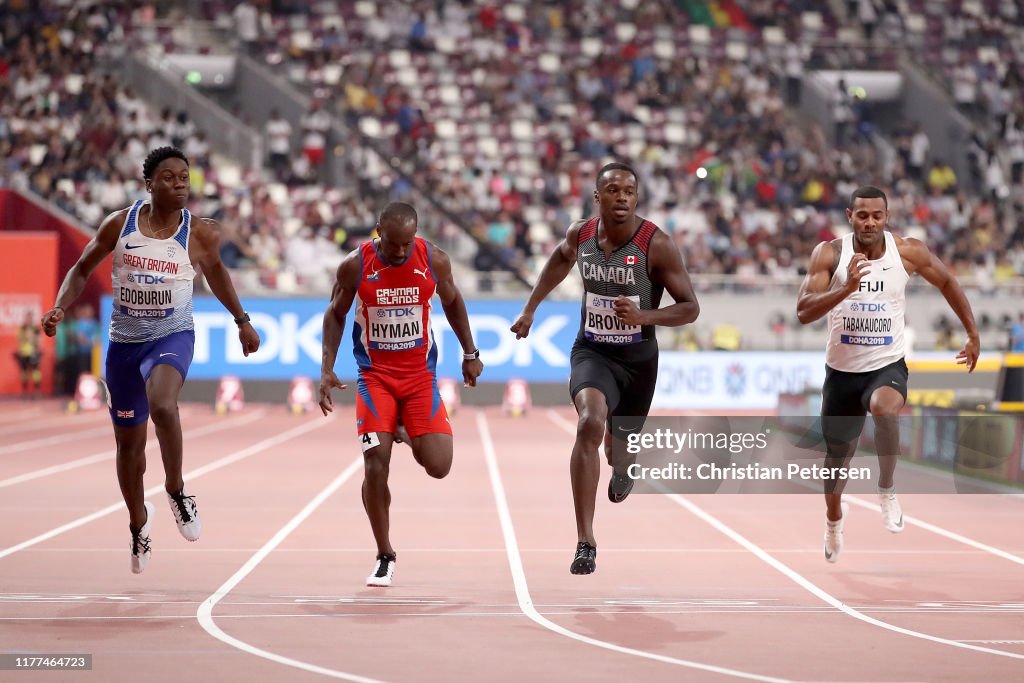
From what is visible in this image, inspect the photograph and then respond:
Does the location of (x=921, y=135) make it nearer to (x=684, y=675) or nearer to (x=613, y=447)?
(x=613, y=447)

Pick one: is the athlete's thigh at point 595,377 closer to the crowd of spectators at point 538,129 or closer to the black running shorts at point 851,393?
the black running shorts at point 851,393

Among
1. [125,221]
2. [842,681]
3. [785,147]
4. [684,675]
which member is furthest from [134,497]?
[785,147]

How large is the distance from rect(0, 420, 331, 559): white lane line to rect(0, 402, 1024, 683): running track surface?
61 mm

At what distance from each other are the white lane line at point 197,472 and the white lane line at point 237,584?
4.93 ft

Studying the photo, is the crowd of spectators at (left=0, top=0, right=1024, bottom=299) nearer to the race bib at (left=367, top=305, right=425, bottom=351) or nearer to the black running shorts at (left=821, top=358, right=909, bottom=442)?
the black running shorts at (left=821, top=358, right=909, bottom=442)

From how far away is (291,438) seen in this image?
19.9 metres

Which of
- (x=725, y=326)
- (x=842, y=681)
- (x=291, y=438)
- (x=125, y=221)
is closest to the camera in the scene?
(x=842, y=681)

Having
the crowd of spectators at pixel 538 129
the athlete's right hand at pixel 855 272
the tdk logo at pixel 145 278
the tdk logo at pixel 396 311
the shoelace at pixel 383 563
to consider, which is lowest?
the shoelace at pixel 383 563

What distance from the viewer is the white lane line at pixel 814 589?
21.5 ft

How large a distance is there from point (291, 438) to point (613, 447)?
38.7 feet

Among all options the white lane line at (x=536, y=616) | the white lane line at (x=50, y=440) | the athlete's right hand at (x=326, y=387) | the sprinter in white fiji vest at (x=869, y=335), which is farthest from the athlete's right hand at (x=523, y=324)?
the white lane line at (x=50, y=440)

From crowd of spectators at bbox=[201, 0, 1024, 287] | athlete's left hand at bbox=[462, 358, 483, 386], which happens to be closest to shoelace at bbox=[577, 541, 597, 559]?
athlete's left hand at bbox=[462, 358, 483, 386]

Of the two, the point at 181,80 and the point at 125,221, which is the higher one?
the point at 181,80

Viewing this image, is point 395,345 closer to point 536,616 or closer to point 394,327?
point 394,327
